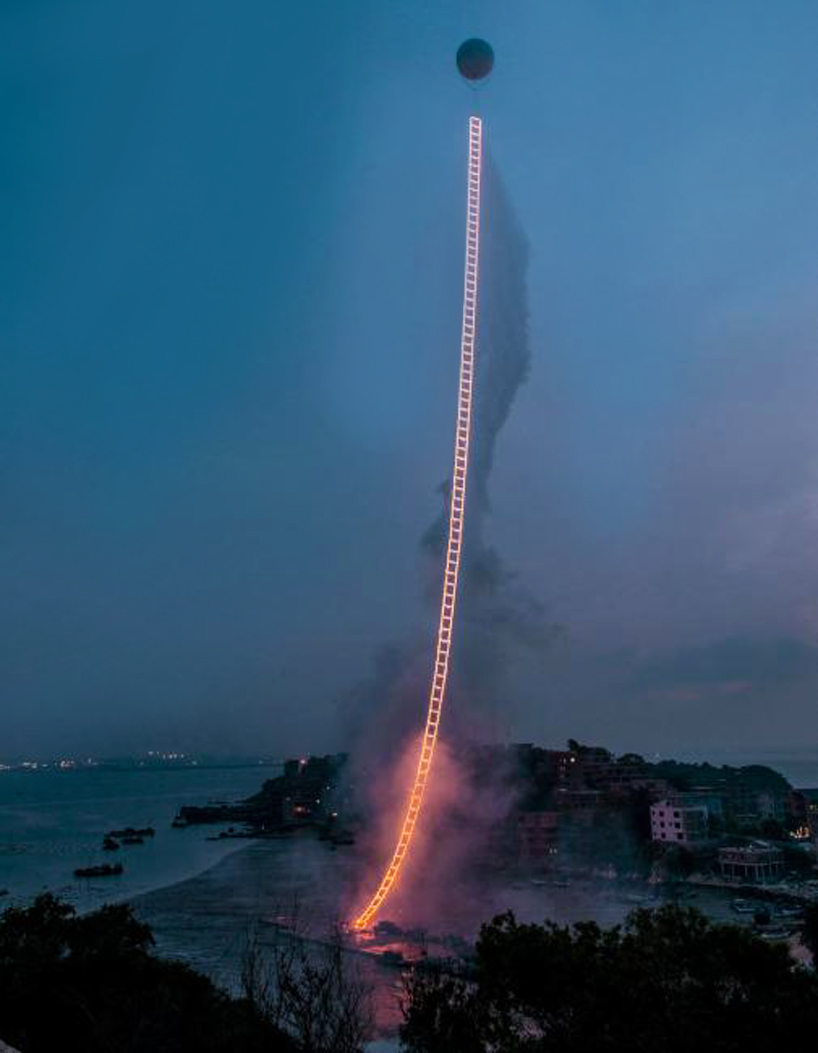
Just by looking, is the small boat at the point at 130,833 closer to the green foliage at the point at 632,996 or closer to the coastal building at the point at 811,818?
the coastal building at the point at 811,818

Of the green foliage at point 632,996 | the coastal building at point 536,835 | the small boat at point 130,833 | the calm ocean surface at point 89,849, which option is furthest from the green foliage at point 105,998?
the small boat at point 130,833

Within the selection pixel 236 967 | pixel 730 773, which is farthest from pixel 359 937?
pixel 730 773

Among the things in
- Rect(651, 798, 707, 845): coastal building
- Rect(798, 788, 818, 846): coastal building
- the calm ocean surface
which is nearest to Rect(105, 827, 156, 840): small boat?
the calm ocean surface

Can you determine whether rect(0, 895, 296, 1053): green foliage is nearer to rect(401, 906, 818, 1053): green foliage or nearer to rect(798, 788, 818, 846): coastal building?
rect(401, 906, 818, 1053): green foliage

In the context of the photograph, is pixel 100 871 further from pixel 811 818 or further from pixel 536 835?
pixel 811 818

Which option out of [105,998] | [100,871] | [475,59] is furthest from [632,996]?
[100,871]

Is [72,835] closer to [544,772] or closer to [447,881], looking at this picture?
[544,772]
